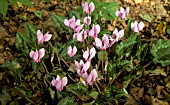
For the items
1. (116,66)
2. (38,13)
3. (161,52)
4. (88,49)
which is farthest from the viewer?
(38,13)

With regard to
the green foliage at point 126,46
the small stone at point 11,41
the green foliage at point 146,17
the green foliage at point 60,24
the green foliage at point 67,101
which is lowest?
the green foliage at point 67,101

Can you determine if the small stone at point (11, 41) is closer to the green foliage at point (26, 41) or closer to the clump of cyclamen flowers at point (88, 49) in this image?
the green foliage at point (26, 41)

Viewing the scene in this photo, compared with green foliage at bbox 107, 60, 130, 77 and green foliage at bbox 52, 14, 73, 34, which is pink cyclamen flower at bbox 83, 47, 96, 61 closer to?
green foliage at bbox 107, 60, 130, 77

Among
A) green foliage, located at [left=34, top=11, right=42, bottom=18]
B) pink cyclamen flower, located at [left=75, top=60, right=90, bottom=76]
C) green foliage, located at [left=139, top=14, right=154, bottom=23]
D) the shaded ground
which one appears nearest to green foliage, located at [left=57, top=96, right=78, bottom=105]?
pink cyclamen flower, located at [left=75, top=60, right=90, bottom=76]

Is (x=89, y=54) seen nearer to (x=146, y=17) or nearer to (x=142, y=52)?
(x=142, y=52)

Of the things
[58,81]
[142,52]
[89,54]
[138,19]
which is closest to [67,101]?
[58,81]

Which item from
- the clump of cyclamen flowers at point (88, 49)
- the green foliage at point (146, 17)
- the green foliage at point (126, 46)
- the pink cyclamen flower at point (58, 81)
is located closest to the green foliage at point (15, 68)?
the clump of cyclamen flowers at point (88, 49)
